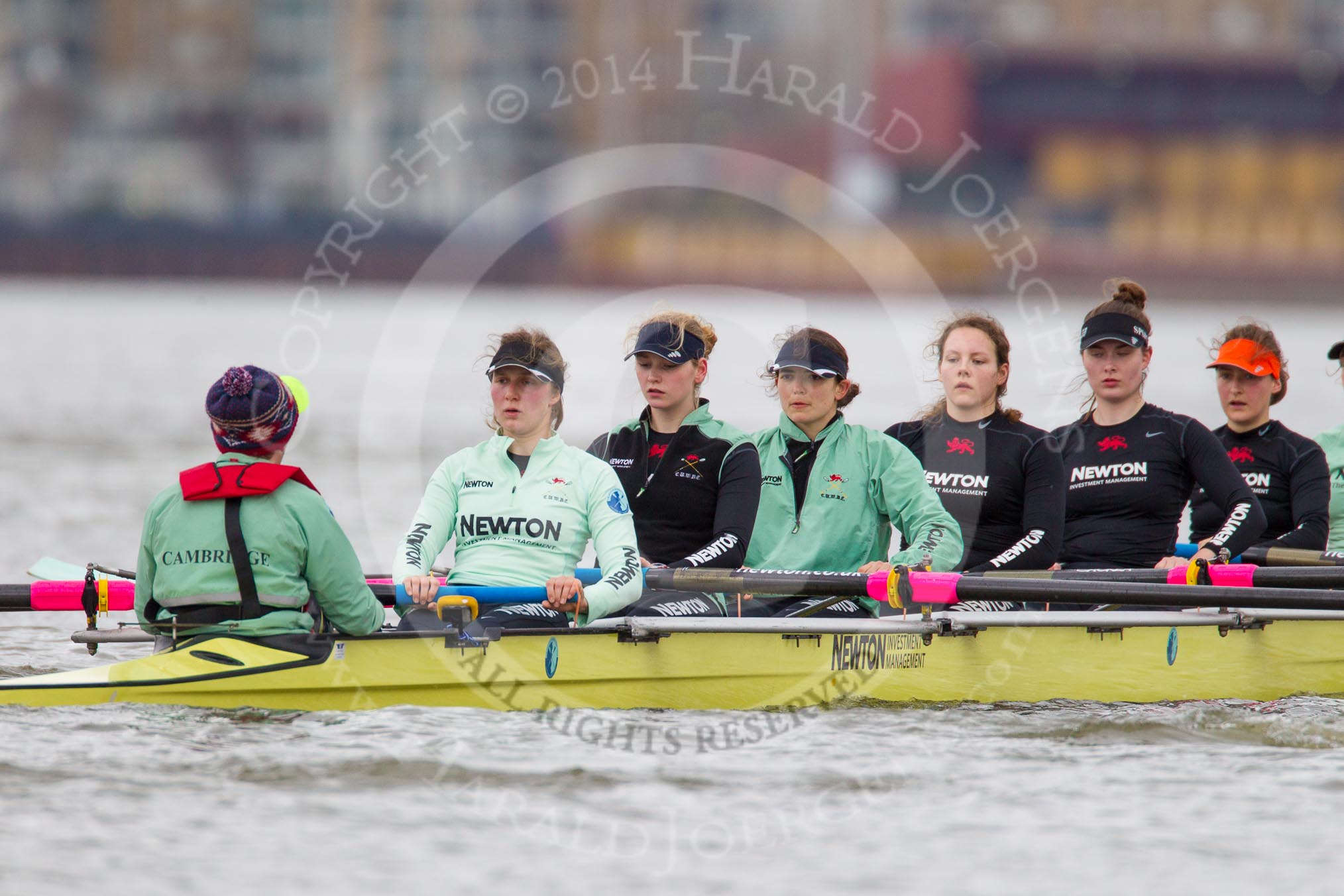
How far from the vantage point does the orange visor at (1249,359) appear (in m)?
10.2

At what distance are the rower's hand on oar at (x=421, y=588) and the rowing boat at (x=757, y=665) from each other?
159mm

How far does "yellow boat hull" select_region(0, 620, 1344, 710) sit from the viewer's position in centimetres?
721

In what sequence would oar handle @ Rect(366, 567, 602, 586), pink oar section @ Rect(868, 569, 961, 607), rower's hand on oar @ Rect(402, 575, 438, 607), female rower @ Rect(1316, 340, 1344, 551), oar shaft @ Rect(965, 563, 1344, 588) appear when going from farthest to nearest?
female rower @ Rect(1316, 340, 1344, 551) < oar shaft @ Rect(965, 563, 1344, 588) < oar handle @ Rect(366, 567, 602, 586) < pink oar section @ Rect(868, 569, 961, 607) < rower's hand on oar @ Rect(402, 575, 438, 607)

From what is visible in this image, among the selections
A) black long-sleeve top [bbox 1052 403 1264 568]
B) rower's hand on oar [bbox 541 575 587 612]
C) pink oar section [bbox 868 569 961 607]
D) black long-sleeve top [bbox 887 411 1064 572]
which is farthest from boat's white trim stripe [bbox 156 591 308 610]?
black long-sleeve top [bbox 1052 403 1264 568]

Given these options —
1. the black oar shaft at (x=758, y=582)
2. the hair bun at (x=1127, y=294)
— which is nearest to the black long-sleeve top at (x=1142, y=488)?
the hair bun at (x=1127, y=294)

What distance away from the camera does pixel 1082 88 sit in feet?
268

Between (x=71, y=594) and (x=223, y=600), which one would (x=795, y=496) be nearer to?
(x=223, y=600)

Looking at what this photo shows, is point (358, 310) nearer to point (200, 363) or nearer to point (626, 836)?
point (200, 363)

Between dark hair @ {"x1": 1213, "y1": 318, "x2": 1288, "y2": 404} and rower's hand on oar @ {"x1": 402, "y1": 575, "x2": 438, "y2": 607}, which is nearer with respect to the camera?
rower's hand on oar @ {"x1": 402, "y1": 575, "x2": 438, "y2": 607}

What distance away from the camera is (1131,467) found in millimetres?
9422

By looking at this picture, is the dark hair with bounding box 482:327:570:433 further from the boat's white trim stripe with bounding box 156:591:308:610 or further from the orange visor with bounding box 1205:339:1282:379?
the orange visor with bounding box 1205:339:1282:379

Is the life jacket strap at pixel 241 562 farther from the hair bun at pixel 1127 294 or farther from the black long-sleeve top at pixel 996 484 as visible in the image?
the hair bun at pixel 1127 294

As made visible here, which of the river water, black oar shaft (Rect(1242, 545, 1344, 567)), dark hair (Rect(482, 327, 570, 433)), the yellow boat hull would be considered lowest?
the river water

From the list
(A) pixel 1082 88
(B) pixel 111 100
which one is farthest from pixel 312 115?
(A) pixel 1082 88
